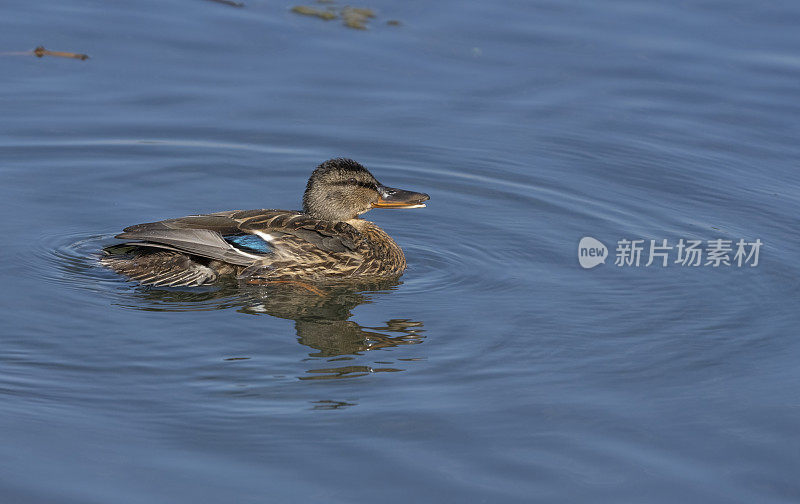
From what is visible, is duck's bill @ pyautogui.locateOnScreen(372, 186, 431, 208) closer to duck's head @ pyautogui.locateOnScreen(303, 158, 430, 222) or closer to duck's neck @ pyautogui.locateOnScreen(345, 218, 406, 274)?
duck's head @ pyautogui.locateOnScreen(303, 158, 430, 222)

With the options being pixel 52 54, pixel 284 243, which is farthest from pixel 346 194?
pixel 52 54

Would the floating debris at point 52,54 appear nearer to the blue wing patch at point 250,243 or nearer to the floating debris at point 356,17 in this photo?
the floating debris at point 356,17

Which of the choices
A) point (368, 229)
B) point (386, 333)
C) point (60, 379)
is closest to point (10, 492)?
point (60, 379)

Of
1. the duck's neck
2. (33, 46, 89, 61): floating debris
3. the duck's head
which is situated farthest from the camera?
(33, 46, 89, 61): floating debris

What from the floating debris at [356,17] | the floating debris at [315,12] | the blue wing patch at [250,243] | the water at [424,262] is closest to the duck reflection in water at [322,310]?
the water at [424,262]

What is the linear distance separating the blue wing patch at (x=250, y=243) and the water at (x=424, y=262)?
1.51 ft

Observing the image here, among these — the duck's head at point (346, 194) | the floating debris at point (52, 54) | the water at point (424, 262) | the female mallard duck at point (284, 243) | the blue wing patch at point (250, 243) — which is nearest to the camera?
the water at point (424, 262)

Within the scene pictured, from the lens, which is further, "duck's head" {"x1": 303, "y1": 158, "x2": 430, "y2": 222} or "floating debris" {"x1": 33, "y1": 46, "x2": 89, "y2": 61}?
"floating debris" {"x1": 33, "y1": 46, "x2": 89, "y2": 61}

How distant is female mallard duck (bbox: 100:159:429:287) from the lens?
30.9ft

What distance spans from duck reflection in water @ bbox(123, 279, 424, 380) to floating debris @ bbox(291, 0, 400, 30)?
219 inches

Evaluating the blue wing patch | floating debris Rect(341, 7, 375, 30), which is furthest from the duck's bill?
floating debris Rect(341, 7, 375, 30)

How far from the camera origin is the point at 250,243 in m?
9.67

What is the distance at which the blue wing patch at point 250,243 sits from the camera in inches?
378

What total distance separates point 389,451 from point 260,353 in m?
1.60
